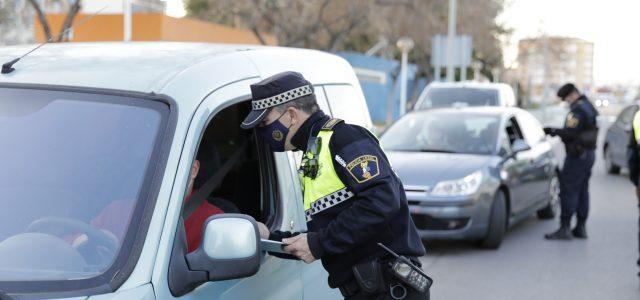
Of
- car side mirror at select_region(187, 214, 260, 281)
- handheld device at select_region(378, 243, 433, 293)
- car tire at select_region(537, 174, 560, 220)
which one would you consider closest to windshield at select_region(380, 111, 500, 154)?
car tire at select_region(537, 174, 560, 220)

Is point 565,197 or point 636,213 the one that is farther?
point 636,213

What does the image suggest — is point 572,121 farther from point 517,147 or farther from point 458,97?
point 458,97

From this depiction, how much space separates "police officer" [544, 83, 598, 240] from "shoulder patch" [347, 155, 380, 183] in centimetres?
712

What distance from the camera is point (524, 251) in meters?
9.52

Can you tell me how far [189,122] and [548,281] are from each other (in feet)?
19.9

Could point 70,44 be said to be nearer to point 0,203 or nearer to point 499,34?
point 0,203

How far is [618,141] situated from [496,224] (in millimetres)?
9334

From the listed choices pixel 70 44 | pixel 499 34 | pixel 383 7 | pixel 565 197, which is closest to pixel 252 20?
pixel 383 7

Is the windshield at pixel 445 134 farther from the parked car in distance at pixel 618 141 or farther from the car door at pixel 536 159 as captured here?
the parked car in distance at pixel 618 141

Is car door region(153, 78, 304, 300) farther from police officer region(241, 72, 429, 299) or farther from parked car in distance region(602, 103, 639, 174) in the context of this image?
parked car in distance region(602, 103, 639, 174)

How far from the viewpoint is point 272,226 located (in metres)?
3.40

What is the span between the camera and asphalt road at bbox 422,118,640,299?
7680 mm

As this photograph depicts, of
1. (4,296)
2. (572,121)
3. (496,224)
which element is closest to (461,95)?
(572,121)

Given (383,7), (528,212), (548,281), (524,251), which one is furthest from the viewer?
(383,7)
